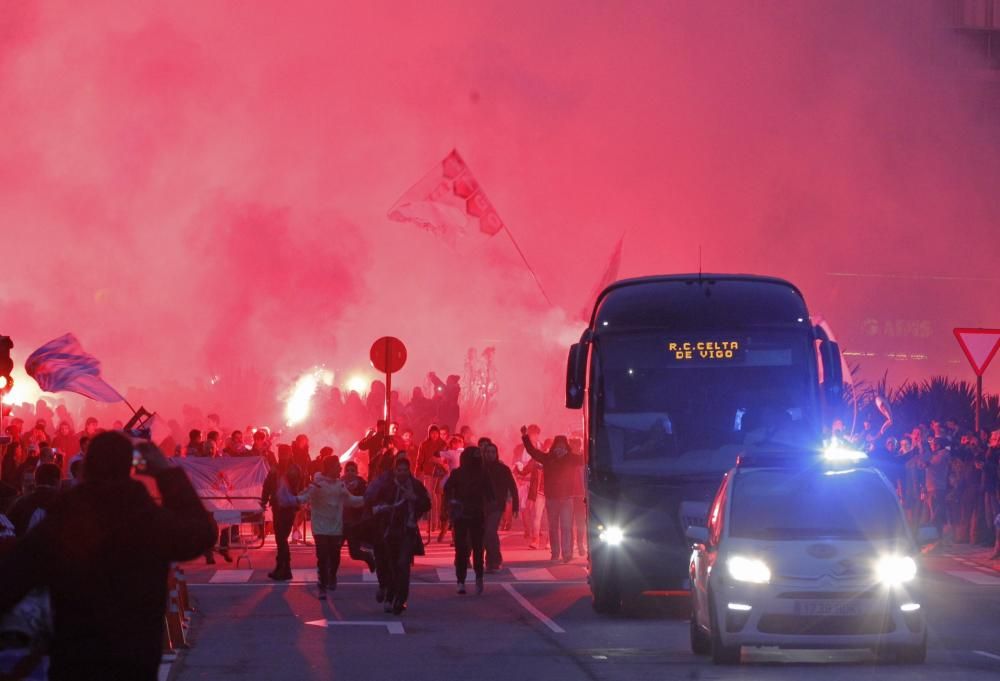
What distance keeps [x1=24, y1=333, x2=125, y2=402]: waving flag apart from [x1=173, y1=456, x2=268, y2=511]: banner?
312 centimetres

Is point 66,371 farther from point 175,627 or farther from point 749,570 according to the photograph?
point 749,570

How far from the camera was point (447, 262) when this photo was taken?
154 ft

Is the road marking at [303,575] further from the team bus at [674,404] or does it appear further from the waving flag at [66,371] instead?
the team bus at [674,404]

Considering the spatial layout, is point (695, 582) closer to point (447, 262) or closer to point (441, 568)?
point (441, 568)

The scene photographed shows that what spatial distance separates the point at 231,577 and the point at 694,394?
24.8 ft

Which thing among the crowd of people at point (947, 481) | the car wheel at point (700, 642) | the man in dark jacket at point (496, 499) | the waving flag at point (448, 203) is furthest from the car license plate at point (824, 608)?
the waving flag at point (448, 203)

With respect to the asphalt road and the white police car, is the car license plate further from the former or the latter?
the asphalt road

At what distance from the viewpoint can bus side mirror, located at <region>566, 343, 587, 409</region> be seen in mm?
17922

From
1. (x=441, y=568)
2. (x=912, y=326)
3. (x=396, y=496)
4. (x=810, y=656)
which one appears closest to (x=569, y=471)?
(x=441, y=568)

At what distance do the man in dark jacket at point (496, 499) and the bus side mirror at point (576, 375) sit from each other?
16.3ft

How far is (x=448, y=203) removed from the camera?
133ft

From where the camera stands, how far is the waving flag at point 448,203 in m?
40.3

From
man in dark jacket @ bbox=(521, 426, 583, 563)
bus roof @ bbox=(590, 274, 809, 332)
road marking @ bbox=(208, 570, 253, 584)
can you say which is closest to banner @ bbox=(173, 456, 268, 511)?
road marking @ bbox=(208, 570, 253, 584)

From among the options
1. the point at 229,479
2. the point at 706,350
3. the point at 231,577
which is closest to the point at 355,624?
the point at 706,350
